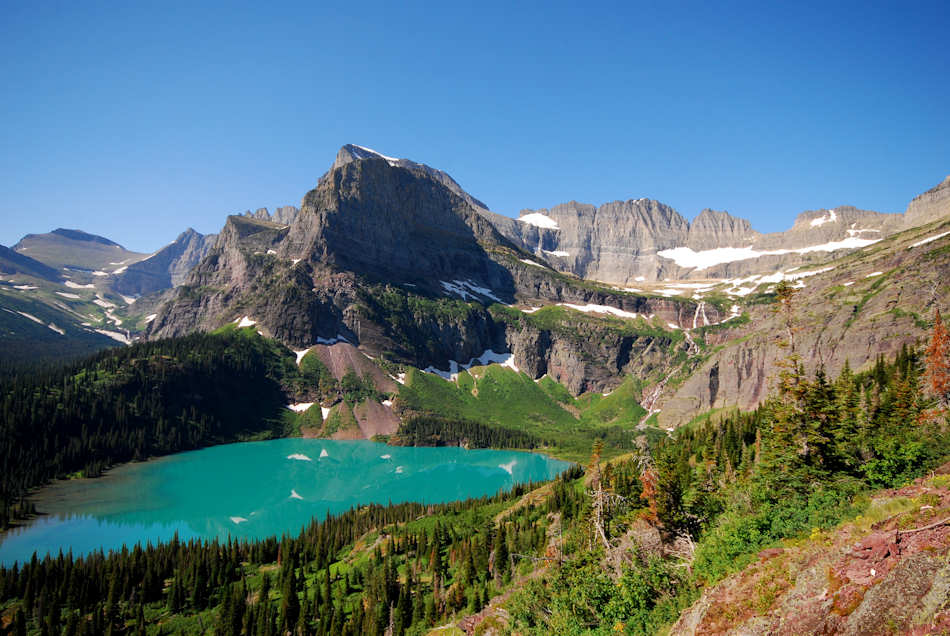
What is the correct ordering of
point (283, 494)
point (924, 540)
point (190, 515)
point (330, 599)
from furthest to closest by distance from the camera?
point (283, 494) < point (190, 515) < point (330, 599) < point (924, 540)

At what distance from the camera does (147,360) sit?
150625 mm

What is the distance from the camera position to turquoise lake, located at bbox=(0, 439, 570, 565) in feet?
251

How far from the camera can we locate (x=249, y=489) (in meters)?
103

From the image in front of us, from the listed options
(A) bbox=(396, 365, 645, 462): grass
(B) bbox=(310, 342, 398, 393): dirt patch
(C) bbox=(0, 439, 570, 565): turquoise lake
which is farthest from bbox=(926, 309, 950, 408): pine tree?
(B) bbox=(310, 342, 398, 393): dirt patch

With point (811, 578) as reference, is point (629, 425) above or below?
below

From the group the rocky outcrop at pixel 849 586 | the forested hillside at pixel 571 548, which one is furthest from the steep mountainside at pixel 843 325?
the rocky outcrop at pixel 849 586

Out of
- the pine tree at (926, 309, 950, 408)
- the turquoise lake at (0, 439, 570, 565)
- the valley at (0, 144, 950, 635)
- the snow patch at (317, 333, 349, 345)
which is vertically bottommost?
the turquoise lake at (0, 439, 570, 565)

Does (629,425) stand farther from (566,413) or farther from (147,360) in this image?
(147,360)

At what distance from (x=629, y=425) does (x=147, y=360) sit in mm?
156472

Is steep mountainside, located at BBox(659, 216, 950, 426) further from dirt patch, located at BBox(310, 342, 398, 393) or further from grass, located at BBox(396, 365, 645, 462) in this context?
dirt patch, located at BBox(310, 342, 398, 393)

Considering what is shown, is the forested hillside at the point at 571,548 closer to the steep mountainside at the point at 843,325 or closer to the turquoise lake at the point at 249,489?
the turquoise lake at the point at 249,489

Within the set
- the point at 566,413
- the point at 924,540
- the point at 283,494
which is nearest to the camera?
the point at 924,540

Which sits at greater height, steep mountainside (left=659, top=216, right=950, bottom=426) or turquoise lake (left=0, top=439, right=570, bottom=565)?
steep mountainside (left=659, top=216, right=950, bottom=426)

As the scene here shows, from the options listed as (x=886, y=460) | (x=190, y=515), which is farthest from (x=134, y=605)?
(x=886, y=460)
